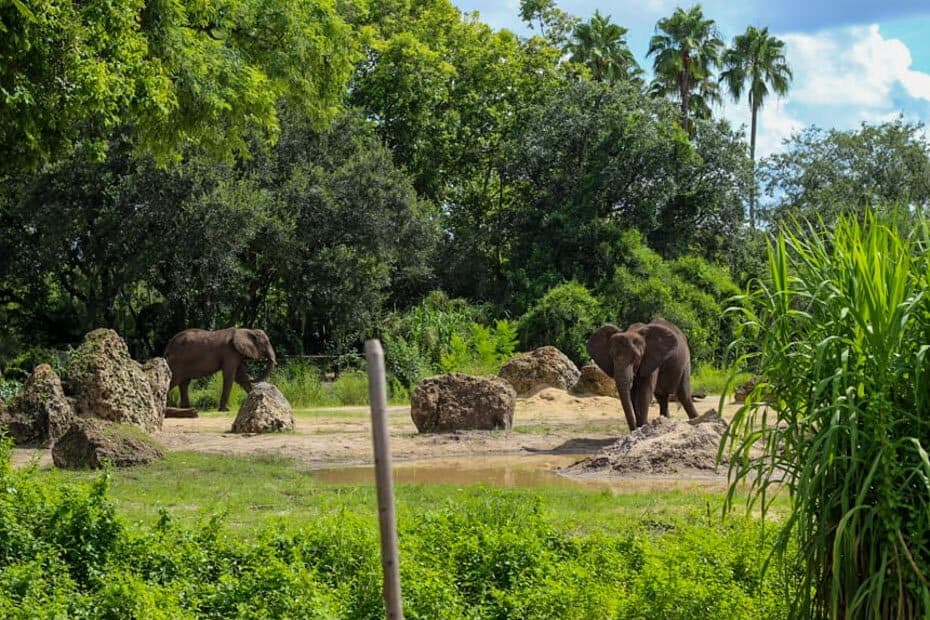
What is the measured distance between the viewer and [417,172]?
38.4m

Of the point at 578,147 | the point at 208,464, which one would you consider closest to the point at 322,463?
the point at 208,464

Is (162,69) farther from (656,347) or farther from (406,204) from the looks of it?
(406,204)

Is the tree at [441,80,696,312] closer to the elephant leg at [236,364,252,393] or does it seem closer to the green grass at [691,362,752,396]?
the green grass at [691,362,752,396]

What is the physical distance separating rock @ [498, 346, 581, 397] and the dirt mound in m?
11.4

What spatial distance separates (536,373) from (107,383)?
1193 cm

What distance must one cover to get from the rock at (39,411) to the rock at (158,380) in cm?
219

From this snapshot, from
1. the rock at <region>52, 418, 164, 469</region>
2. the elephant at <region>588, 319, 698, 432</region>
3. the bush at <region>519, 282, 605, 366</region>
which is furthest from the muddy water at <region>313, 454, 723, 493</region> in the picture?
the bush at <region>519, 282, 605, 366</region>

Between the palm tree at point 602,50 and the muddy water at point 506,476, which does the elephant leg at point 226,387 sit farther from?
the palm tree at point 602,50

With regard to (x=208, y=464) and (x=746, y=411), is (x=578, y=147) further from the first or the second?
(x=746, y=411)

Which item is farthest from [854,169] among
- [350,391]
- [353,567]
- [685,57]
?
[353,567]

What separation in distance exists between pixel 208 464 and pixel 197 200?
15.4 metres

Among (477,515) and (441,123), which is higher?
(441,123)

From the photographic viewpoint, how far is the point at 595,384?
26641 millimetres

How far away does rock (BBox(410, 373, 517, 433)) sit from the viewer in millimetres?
18734
